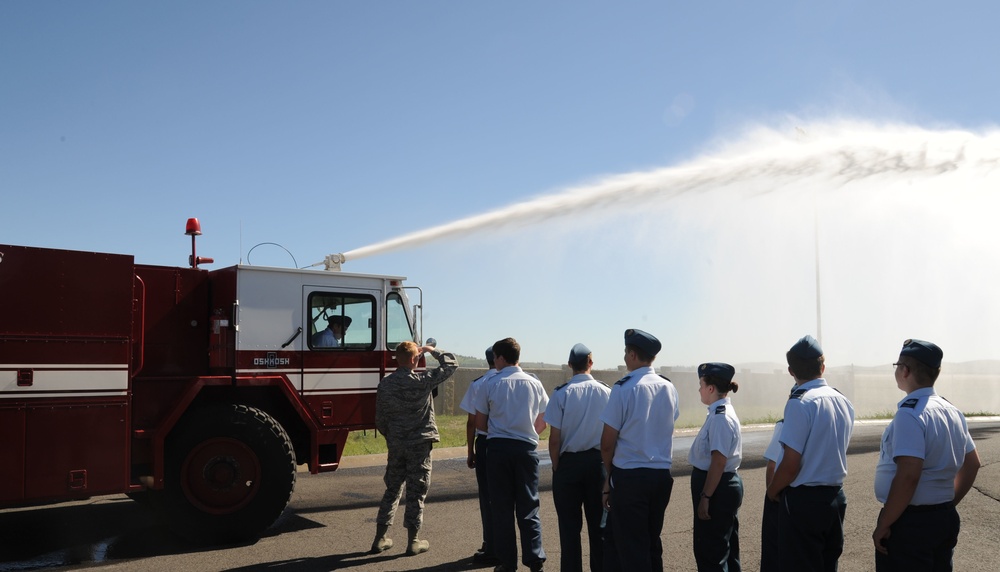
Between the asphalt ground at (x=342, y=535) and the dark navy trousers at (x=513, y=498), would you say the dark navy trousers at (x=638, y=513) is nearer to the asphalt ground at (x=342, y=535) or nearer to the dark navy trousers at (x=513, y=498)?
the dark navy trousers at (x=513, y=498)

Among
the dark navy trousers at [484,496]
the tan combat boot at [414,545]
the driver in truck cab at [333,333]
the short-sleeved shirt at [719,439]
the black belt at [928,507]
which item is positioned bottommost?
the tan combat boot at [414,545]

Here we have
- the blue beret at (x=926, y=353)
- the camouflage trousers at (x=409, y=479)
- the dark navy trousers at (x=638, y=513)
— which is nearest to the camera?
the blue beret at (x=926, y=353)

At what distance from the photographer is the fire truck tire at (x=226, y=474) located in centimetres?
752

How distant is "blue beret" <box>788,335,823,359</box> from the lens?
4523 millimetres

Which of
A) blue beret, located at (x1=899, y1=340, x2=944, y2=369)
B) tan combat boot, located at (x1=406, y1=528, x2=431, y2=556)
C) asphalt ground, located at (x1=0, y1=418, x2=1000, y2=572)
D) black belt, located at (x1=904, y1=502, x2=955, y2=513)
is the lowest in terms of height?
asphalt ground, located at (x1=0, y1=418, x2=1000, y2=572)

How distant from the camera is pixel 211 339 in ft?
26.8

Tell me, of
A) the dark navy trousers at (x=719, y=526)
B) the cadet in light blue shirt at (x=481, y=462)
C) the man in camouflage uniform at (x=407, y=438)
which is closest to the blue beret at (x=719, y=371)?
the dark navy trousers at (x=719, y=526)

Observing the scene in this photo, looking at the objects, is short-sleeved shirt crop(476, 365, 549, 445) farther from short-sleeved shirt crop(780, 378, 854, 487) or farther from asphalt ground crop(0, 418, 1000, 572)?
short-sleeved shirt crop(780, 378, 854, 487)

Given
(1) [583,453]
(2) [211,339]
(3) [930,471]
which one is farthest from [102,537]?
(3) [930,471]

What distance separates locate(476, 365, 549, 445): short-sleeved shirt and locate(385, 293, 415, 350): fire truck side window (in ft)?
8.56

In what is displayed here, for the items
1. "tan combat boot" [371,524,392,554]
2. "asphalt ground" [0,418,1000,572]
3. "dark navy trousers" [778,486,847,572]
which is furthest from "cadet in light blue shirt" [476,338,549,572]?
"dark navy trousers" [778,486,847,572]

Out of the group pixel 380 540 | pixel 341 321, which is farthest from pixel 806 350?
pixel 341 321

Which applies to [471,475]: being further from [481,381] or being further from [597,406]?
[597,406]

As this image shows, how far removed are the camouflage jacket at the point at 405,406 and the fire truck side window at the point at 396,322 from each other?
1936mm
